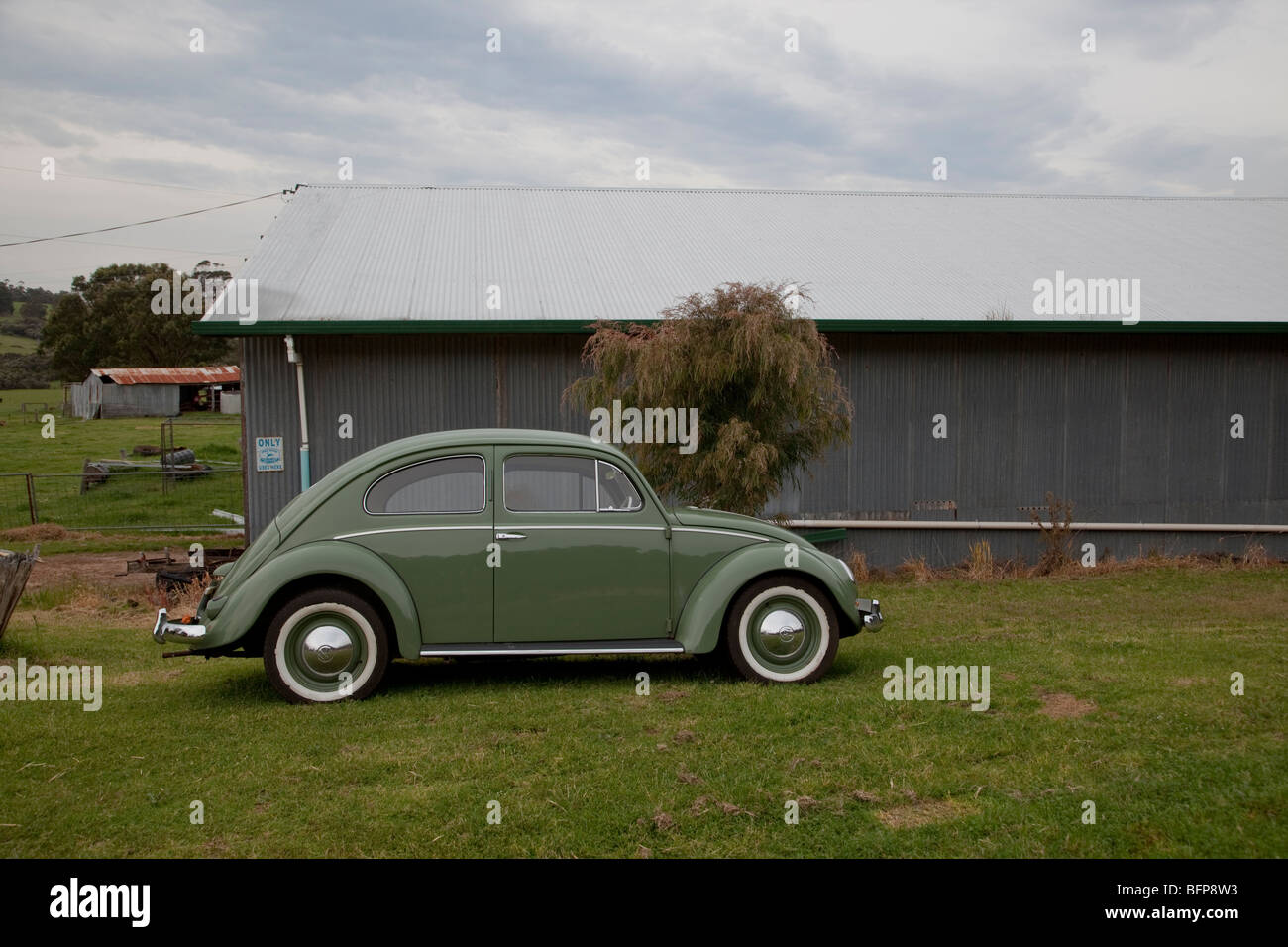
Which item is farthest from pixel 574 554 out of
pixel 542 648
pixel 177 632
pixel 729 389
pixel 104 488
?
pixel 104 488

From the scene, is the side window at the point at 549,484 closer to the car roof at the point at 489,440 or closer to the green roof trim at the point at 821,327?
the car roof at the point at 489,440

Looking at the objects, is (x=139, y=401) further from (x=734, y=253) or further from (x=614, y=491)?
(x=614, y=491)

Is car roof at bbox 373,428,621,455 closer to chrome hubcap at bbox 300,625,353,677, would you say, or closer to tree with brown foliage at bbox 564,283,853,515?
chrome hubcap at bbox 300,625,353,677

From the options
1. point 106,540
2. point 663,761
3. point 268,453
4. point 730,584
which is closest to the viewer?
point 663,761

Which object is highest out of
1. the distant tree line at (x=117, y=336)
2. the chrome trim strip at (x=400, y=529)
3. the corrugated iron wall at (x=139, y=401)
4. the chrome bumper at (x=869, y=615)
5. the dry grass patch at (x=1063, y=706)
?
the distant tree line at (x=117, y=336)

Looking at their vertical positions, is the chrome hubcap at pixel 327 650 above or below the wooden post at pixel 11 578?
below

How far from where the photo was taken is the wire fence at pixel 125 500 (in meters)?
18.1

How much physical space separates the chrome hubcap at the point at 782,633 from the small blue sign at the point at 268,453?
7.30m

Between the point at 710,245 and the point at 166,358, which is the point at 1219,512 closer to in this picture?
the point at 710,245

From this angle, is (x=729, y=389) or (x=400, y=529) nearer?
(x=400, y=529)

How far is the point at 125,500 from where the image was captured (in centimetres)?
1983

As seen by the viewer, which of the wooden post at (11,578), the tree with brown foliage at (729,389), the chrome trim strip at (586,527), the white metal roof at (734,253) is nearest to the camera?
the chrome trim strip at (586,527)

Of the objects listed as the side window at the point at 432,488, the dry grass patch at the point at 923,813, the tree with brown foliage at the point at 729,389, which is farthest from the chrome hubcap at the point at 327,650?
the tree with brown foliage at the point at 729,389

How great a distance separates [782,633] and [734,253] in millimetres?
8796
